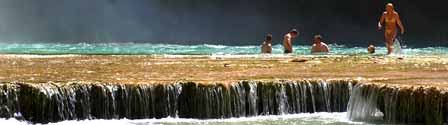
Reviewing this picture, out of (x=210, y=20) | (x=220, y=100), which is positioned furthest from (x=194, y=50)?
(x=210, y=20)

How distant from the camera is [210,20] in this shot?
6525 centimetres

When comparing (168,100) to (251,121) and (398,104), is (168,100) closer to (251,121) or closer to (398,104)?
(251,121)

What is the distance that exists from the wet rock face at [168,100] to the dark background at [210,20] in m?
38.1

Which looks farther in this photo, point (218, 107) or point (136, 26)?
point (136, 26)

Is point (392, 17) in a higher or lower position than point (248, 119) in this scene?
higher

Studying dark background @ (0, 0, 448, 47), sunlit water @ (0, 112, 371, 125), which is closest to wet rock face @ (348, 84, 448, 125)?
sunlit water @ (0, 112, 371, 125)

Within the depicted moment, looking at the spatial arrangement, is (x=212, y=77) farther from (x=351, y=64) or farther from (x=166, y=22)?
(x=166, y=22)

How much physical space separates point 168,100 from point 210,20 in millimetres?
52627

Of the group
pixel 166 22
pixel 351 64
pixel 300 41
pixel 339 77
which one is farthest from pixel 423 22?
pixel 339 77

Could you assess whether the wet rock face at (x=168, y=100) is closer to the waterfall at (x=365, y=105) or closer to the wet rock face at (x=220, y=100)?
the wet rock face at (x=220, y=100)

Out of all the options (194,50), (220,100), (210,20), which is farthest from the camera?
(210,20)

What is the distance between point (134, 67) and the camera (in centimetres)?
1734

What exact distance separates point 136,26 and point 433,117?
56944 mm

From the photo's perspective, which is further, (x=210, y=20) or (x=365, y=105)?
(x=210, y=20)
